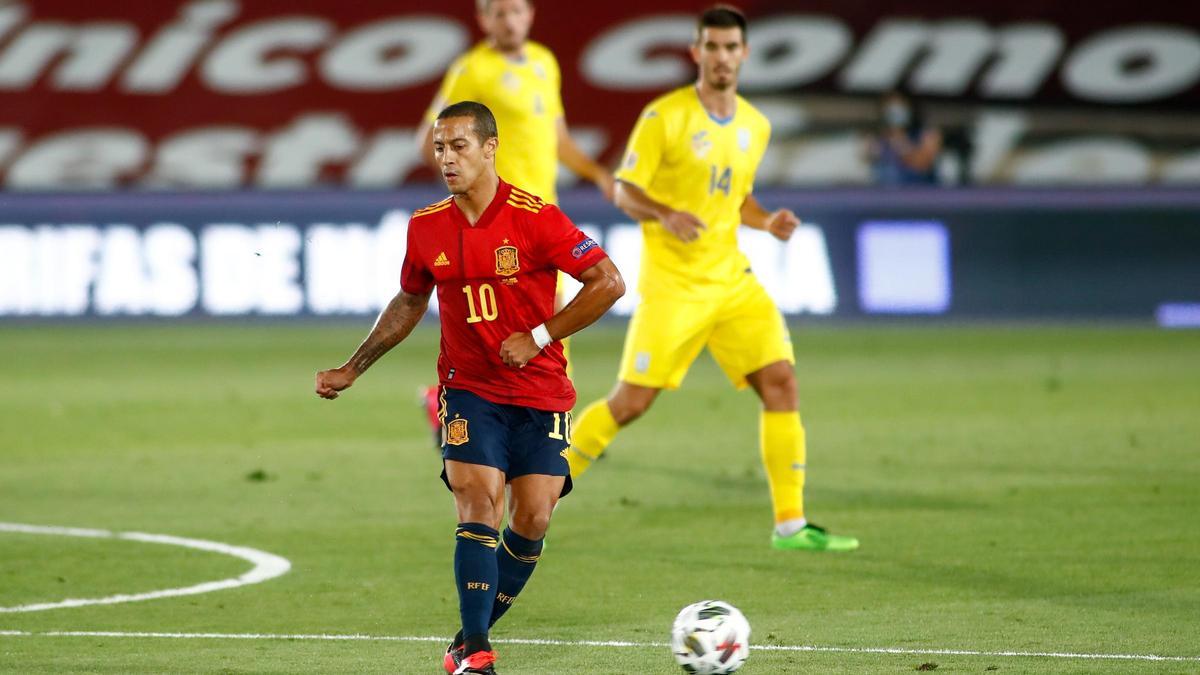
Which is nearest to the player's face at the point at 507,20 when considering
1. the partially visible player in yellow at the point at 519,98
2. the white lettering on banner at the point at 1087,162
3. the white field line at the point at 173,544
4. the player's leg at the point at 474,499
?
the partially visible player in yellow at the point at 519,98

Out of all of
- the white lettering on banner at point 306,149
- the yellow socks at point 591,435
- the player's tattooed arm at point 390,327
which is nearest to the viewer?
the player's tattooed arm at point 390,327

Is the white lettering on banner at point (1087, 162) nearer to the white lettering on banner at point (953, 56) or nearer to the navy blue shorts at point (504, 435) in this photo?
the white lettering on banner at point (953, 56)

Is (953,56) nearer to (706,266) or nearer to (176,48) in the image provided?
(176,48)

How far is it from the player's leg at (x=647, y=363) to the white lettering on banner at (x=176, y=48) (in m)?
19.1

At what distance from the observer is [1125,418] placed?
46.1ft

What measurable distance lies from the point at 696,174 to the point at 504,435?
10.7ft

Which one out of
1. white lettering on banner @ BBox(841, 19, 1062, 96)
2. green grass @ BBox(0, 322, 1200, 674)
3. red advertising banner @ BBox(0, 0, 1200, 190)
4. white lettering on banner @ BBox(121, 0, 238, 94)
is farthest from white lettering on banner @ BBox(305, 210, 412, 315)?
white lettering on banner @ BBox(841, 19, 1062, 96)

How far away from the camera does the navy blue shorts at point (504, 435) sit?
6.45 m

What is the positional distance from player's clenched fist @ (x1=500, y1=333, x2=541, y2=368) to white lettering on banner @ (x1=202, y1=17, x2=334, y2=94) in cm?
2182

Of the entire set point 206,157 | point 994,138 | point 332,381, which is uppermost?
point 206,157

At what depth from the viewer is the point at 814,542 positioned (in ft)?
29.6

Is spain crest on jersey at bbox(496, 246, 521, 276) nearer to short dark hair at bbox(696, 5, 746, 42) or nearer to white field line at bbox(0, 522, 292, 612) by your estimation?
white field line at bbox(0, 522, 292, 612)

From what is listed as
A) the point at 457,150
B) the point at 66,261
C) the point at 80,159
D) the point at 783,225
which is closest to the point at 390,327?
the point at 457,150

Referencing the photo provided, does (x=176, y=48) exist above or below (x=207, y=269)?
above
